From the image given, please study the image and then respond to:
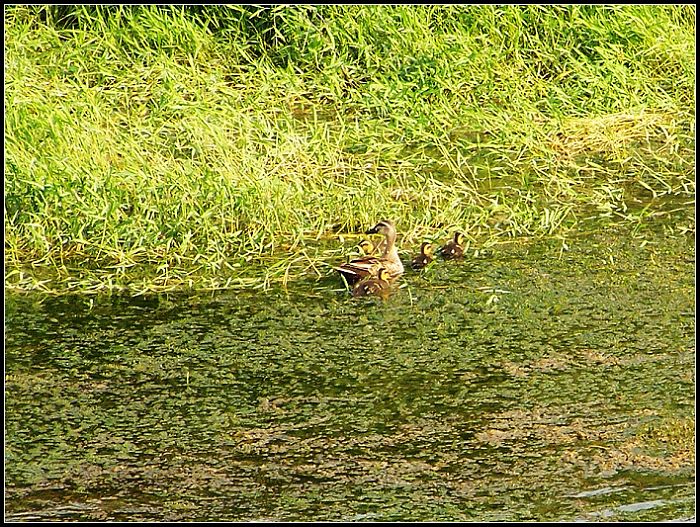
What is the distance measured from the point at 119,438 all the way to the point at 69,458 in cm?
19

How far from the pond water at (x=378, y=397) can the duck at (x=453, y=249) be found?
0.05 metres

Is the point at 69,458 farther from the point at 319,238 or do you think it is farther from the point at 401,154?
the point at 401,154

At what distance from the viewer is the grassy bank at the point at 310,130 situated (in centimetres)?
603

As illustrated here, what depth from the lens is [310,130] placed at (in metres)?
7.16

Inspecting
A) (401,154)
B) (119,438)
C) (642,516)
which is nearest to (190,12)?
(401,154)

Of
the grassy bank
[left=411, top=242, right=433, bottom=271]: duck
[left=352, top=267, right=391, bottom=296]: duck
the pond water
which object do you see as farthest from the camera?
the grassy bank

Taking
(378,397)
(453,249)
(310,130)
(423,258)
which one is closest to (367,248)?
(423,258)

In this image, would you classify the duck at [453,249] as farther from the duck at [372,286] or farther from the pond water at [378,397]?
the duck at [372,286]

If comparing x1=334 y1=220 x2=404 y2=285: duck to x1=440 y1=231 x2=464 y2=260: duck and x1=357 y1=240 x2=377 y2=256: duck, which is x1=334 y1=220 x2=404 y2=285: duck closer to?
x1=357 y1=240 x2=377 y2=256: duck

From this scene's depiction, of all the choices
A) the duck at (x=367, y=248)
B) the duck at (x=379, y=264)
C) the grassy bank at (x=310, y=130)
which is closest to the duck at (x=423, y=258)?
the duck at (x=379, y=264)

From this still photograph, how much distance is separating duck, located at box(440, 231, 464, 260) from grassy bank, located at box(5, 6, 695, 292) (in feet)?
0.81

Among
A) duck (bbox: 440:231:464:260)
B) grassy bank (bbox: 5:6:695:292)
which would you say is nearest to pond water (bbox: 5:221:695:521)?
duck (bbox: 440:231:464:260)

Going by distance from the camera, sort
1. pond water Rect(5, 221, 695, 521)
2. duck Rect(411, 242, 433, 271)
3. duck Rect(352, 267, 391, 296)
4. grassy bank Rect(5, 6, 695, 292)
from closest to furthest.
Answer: pond water Rect(5, 221, 695, 521) < duck Rect(352, 267, 391, 296) < duck Rect(411, 242, 433, 271) < grassy bank Rect(5, 6, 695, 292)

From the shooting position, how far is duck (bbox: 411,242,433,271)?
18.8ft
